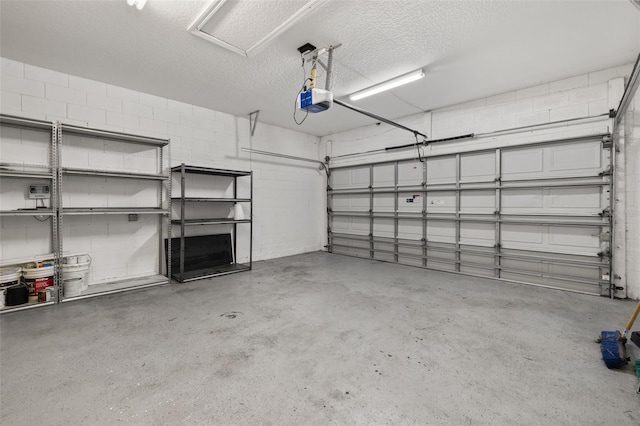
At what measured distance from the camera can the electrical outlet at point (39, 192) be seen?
10.7 ft

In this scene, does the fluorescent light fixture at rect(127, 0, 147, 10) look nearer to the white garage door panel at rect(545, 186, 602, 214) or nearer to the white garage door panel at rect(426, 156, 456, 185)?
the white garage door panel at rect(426, 156, 456, 185)

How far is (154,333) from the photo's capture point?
8.07 feet

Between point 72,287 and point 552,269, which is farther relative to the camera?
point 552,269

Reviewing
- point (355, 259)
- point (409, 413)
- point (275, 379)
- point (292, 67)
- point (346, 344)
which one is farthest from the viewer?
point (355, 259)

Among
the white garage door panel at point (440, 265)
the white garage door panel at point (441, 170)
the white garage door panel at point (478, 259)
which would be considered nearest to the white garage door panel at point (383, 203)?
the white garage door panel at point (441, 170)

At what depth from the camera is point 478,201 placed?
14.9 ft

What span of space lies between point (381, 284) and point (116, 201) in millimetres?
4025

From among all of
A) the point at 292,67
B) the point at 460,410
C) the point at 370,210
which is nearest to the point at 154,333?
the point at 460,410

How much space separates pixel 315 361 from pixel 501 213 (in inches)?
151

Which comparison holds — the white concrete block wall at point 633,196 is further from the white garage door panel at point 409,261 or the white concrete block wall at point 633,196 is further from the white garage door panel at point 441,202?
the white garage door panel at point 409,261

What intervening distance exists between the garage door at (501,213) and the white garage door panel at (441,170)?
2 cm

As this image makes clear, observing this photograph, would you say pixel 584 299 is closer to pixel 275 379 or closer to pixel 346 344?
pixel 346 344

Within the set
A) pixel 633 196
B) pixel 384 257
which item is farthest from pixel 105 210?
pixel 633 196

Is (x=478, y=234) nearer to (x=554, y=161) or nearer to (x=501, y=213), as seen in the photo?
(x=501, y=213)
